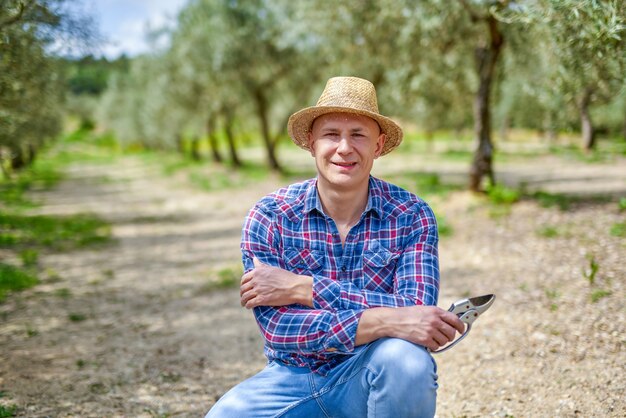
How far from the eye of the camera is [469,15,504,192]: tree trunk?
1111 cm

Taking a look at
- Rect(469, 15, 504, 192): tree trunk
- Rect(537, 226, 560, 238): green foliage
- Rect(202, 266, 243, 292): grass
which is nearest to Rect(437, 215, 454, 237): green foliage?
Rect(537, 226, 560, 238): green foliage

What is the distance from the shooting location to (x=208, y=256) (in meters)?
10.5

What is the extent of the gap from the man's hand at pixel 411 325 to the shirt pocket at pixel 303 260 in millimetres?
499

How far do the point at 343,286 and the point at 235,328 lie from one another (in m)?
3.93

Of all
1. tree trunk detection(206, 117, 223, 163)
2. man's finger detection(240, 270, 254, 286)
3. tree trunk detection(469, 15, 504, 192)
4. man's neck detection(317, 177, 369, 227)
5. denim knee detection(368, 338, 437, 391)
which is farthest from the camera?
tree trunk detection(206, 117, 223, 163)

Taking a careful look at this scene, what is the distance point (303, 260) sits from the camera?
3.10 metres

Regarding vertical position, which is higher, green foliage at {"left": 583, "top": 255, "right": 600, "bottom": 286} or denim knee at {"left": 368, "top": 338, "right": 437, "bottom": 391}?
denim knee at {"left": 368, "top": 338, "right": 437, "bottom": 391}

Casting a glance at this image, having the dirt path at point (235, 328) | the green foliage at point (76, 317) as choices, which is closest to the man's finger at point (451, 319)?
the dirt path at point (235, 328)

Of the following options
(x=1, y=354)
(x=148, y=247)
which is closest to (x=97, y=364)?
A: (x=1, y=354)

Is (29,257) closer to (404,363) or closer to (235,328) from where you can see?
(235,328)

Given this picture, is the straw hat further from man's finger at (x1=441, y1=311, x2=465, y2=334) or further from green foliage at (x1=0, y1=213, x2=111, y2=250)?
green foliage at (x1=0, y1=213, x2=111, y2=250)

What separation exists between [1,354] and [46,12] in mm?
5236

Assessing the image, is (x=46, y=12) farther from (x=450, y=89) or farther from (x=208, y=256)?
(x=450, y=89)

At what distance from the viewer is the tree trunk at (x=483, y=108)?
36.4 ft
